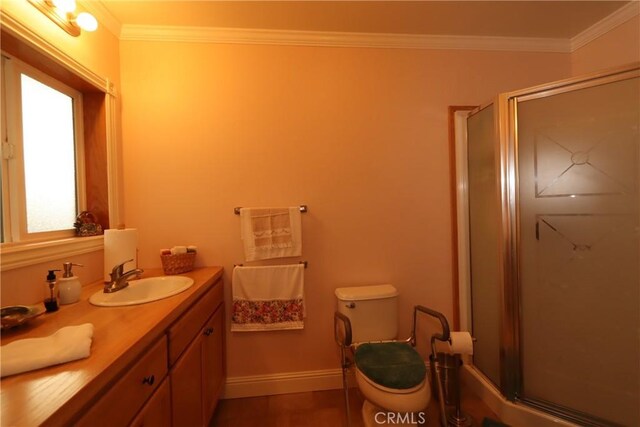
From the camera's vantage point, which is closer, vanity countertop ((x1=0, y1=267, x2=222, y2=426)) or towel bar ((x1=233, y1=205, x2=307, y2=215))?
vanity countertop ((x1=0, y1=267, x2=222, y2=426))

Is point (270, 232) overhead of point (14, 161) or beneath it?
beneath

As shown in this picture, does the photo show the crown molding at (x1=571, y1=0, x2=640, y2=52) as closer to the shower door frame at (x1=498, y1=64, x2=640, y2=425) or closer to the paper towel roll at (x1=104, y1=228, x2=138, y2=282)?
the shower door frame at (x1=498, y1=64, x2=640, y2=425)

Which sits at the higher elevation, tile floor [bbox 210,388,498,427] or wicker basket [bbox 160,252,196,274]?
wicker basket [bbox 160,252,196,274]

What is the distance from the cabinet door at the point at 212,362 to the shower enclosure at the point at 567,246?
1.65 metres

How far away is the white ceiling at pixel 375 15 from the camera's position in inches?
60.6

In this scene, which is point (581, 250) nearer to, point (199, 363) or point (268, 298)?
point (268, 298)

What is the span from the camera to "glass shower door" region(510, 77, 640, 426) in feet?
4.38

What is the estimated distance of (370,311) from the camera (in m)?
1.66

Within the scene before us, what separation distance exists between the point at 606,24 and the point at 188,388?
10.3 feet

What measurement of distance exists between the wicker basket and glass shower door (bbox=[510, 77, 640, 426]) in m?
1.93

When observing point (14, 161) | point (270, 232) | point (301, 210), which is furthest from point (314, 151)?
point (14, 161)

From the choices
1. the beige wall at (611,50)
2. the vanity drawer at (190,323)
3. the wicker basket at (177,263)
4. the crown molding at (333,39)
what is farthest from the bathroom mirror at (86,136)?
the beige wall at (611,50)
